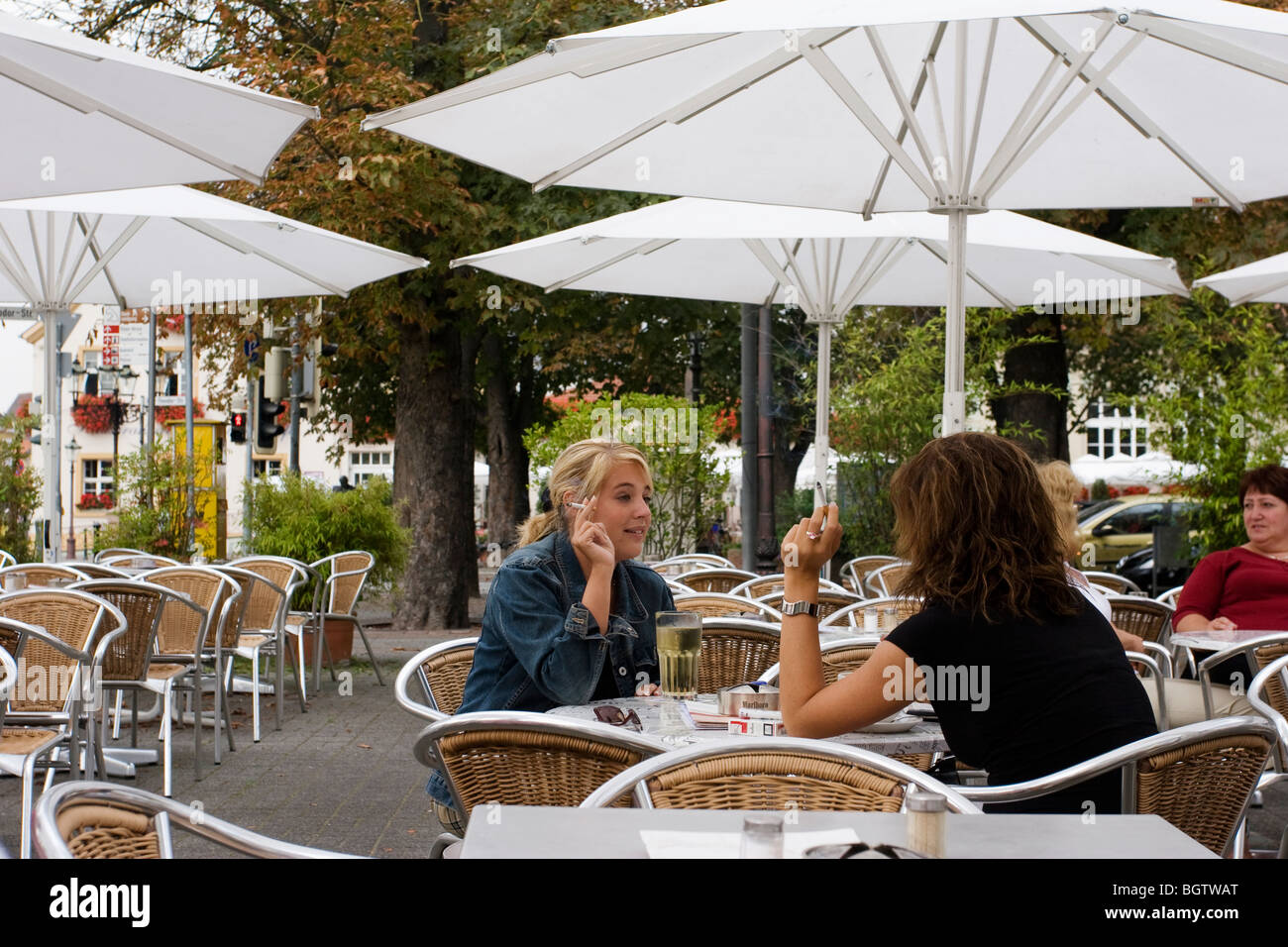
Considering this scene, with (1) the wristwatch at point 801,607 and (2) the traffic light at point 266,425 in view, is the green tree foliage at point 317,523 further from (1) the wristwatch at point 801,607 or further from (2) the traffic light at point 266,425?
(1) the wristwatch at point 801,607

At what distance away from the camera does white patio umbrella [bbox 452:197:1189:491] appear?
7395 mm

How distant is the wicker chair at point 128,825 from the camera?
199cm

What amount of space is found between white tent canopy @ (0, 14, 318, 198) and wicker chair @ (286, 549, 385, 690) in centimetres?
446

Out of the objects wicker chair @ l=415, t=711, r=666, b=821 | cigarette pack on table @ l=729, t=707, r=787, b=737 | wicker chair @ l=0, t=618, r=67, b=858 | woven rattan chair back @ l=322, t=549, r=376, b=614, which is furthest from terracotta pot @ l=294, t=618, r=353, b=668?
wicker chair @ l=415, t=711, r=666, b=821

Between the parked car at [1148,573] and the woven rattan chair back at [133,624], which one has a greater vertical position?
the woven rattan chair back at [133,624]

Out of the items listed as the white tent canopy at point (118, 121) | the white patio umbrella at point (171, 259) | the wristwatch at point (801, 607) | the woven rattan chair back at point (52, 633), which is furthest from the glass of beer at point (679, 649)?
the white patio umbrella at point (171, 259)

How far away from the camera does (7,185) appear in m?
6.28

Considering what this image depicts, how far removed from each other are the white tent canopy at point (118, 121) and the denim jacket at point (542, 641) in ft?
9.43

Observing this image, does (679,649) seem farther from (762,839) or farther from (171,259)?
(171,259)

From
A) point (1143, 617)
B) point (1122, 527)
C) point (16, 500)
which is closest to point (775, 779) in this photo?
point (1143, 617)

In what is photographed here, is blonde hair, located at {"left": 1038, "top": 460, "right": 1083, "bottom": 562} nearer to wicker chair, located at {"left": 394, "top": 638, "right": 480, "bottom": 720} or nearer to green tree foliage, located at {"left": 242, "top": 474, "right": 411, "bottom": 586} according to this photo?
wicker chair, located at {"left": 394, "top": 638, "right": 480, "bottom": 720}

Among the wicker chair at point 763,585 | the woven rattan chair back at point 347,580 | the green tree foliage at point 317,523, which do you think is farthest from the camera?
the green tree foliage at point 317,523
